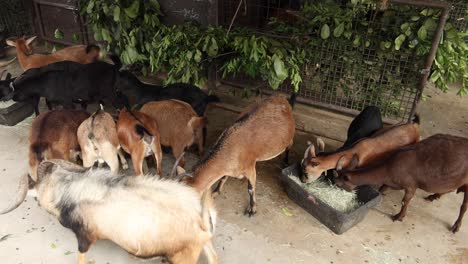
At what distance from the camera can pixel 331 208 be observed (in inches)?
156

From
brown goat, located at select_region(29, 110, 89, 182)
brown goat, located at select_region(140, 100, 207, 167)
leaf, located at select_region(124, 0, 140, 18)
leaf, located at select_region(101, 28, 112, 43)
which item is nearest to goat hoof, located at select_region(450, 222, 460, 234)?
brown goat, located at select_region(140, 100, 207, 167)

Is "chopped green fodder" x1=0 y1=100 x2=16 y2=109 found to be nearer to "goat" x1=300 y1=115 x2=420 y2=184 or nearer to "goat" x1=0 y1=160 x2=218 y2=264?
"goat" x1=0 y1=160 x2=218 y2=264

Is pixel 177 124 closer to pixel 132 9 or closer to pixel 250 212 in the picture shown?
pixel 250 212

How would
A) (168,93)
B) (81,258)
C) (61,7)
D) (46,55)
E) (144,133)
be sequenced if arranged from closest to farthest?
1. (81,258)
2. (144,133)
3. (168,93)
4. (46,55)
5. (61,7)

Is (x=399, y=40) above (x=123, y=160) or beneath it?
above

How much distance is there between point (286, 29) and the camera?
5.76 metres

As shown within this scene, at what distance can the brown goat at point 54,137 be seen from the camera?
14.0 feet

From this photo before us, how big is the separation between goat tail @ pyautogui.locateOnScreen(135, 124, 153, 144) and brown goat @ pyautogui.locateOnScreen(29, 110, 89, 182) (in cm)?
90

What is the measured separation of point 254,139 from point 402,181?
5.43 ft

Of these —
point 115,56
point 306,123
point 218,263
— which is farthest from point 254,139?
point 115,56

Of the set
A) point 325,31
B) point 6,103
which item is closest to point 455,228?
point 325,31

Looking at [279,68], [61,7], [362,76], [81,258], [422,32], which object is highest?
[422,32]

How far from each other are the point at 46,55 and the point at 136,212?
193 inches

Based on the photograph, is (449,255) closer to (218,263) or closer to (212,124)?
(218,263)
